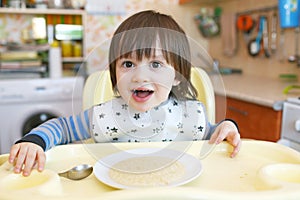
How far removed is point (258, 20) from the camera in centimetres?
210

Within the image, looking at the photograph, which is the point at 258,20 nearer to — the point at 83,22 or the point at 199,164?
the point at 83,22

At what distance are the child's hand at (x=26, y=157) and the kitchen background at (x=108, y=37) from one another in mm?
825

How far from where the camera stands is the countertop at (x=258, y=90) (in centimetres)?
142

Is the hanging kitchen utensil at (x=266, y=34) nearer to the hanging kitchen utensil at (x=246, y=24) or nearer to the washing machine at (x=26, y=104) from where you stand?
the hanging kitchen utensil at (x=246, y=24)

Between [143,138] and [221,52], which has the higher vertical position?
[221,52]

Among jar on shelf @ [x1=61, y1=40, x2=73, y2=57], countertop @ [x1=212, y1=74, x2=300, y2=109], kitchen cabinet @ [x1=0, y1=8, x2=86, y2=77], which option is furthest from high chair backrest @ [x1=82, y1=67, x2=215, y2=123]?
jar on shelf @ [x1=61, y1=40, x2=73, y2=57]

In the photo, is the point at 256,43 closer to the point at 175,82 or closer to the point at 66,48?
the point at 66,48

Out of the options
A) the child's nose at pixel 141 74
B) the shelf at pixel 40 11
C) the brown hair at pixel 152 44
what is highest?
the shelf at pixel 40 11

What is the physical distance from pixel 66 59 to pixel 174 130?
2012 mm

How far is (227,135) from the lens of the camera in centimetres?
76

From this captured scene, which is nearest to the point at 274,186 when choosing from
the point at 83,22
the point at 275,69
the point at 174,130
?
the point at 174,130

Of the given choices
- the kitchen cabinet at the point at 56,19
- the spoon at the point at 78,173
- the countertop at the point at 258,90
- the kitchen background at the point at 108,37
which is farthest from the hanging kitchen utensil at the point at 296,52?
the spoon at the point at 78,173

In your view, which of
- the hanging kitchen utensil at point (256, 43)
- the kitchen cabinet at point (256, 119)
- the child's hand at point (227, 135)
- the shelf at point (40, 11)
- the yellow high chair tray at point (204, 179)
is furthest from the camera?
the shelf at point (40, 11)

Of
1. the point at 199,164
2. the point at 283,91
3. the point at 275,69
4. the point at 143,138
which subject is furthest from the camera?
the point at 275,69
